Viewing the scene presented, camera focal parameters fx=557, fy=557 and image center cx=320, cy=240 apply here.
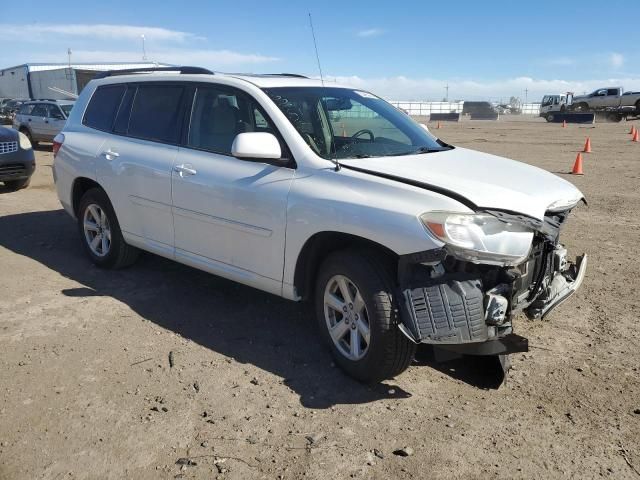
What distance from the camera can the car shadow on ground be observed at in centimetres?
365

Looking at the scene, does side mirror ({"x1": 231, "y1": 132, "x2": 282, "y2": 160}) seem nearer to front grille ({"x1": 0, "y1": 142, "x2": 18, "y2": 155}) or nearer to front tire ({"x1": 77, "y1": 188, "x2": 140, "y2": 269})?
front tire ({"x1": 77, "y1": 188, "x2": 140, "y2": 269})

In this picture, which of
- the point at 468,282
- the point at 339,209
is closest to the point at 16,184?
the point at 339,209

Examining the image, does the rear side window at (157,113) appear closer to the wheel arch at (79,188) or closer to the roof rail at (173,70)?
the roof rail at (173,70)

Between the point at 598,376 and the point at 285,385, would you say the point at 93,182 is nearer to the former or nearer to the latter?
the point at 285,385

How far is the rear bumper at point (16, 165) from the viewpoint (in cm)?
1006

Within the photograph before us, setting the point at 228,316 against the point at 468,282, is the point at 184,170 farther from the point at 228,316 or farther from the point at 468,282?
the point at 468,282

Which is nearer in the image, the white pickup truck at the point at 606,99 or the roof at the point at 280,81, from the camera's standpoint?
the roof at the point at 280,81

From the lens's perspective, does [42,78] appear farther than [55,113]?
Yes

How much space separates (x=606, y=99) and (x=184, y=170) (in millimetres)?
47087

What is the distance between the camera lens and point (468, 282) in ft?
10.4

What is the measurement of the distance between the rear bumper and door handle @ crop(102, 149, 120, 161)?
592 centimetres

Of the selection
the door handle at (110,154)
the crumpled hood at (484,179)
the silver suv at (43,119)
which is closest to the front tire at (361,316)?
the crumpled hood at (484,179)

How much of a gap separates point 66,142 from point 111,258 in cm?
139

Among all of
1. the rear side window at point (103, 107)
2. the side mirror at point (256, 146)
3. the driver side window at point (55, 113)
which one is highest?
the rear side window at point (103, 107)
